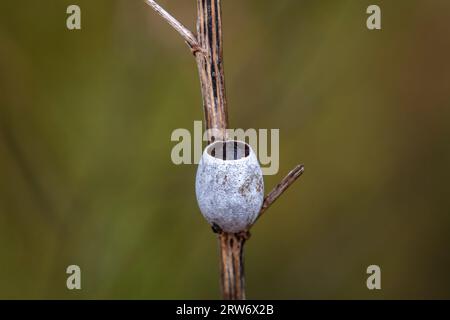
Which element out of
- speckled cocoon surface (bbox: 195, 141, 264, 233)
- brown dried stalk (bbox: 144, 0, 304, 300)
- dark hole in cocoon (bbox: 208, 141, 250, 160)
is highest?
brown dried stalk (bbox: 144, 0, 304, 300)

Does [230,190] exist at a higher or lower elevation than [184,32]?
lower

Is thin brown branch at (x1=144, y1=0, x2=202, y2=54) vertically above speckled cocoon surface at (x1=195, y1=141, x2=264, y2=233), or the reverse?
thin brown branch at (x1=144, y1=0, x2=202, y2=54)

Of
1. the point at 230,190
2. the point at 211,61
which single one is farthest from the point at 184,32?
the point at 230,190

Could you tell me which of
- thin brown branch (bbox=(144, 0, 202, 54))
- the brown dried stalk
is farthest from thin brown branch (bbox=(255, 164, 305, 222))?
thin brown branch (bbox=(144, 0, 202, 54))

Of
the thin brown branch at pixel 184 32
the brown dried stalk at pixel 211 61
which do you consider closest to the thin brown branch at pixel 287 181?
the brown dried stalk at pixel 211 61

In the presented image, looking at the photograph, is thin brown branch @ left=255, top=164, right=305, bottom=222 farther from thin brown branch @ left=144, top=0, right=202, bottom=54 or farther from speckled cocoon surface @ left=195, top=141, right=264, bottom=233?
thin brown branch @ left=144, top=0, right=202, bottom=54

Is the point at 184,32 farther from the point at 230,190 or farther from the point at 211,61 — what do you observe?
the point at 230,190

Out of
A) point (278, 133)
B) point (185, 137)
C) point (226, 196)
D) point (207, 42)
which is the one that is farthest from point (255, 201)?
point (278, 133)
